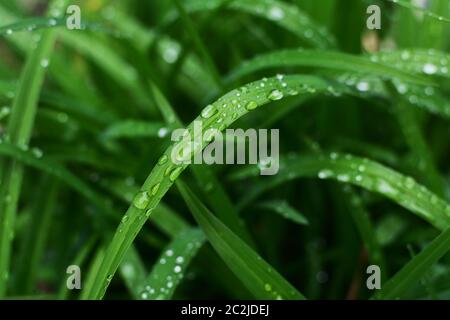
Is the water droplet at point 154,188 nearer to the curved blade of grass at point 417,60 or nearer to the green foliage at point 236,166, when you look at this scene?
the green foliage at point 236,166

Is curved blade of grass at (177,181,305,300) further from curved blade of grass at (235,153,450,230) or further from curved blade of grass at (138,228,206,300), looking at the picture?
curved blade of grass at (235,153,450,230)

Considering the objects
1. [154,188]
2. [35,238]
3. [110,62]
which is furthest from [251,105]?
[110,62]

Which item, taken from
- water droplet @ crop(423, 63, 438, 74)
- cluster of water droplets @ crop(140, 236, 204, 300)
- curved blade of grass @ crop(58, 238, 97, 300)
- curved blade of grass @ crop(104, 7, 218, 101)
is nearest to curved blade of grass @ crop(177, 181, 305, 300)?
cluster of water droplets @ crop(140, 236, 204, 300)

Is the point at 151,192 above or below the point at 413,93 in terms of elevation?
below

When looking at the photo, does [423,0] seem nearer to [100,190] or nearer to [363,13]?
[363,13]

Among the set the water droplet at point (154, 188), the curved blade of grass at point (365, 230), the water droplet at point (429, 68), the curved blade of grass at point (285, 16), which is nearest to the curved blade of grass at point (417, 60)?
the water droplet at point (429, 68)

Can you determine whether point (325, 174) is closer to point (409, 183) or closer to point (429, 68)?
point (409, 183)

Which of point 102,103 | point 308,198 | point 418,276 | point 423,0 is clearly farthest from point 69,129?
point 423,0
